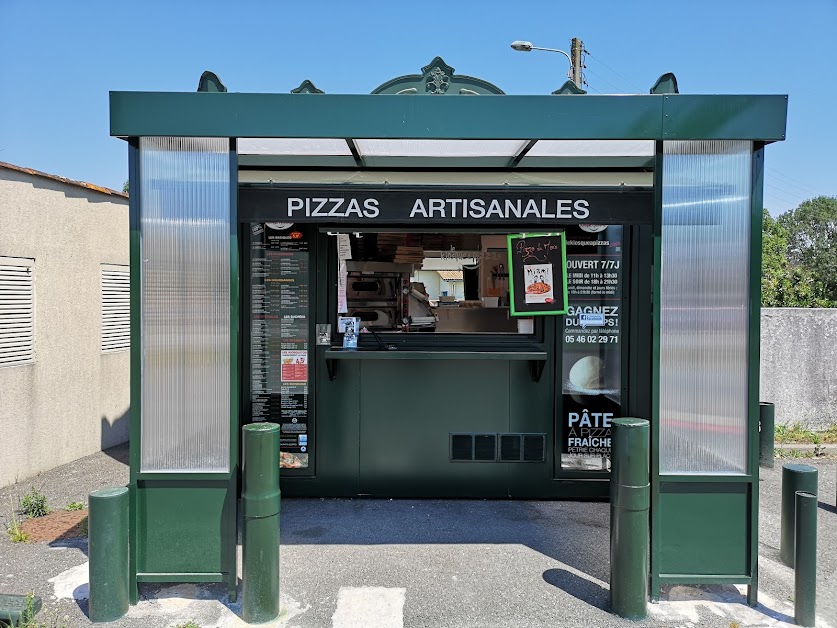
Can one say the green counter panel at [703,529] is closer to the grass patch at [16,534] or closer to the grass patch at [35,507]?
the grass patch at [16,534]

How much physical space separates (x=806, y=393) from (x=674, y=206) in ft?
19.4

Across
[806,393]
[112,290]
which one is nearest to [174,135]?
[112,290]

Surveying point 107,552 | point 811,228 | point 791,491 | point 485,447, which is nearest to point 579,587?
point 791,491

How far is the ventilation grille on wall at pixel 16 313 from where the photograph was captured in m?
6.07

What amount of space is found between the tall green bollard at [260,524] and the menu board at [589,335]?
3.00 meters

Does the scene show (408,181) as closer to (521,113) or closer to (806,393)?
(521,113)

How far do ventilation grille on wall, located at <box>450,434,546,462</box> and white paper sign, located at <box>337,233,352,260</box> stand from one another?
1847 mm

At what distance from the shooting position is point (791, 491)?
4.39 metres

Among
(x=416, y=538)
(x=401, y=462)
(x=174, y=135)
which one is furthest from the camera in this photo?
(x=401, y=462)

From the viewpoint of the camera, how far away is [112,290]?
7621mm

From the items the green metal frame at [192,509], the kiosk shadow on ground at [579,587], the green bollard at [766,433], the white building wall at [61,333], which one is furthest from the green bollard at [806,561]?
the white building wall at [61,333]

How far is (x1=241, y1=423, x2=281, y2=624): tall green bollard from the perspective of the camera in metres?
3.48

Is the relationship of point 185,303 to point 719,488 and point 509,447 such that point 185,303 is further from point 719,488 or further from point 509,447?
point 719,488

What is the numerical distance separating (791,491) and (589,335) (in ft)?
6.44
